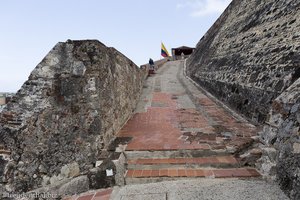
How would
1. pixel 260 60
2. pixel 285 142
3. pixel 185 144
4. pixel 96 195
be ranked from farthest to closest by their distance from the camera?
pixel 260 60, pixel 185 144, pixel 96 195, pixel 285 142

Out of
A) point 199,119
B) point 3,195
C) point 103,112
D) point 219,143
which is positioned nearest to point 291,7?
point 199,119

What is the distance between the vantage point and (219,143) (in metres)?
3.60

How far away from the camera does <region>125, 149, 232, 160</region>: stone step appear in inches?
130

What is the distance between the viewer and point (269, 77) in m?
4.31

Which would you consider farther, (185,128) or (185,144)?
(185,128)

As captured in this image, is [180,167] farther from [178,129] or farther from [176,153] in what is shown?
[178,129]

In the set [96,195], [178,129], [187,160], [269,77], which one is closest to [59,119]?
[96,195]

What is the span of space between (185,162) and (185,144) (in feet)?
1.66

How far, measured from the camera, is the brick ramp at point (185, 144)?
2.92 metres

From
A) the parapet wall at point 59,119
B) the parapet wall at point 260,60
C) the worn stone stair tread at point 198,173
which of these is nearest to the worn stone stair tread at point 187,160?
the worn stone stair tread at point 198,173

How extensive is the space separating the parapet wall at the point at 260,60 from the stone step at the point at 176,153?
1434 millimetres

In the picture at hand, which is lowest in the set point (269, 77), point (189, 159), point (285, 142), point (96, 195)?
point (96, 195)

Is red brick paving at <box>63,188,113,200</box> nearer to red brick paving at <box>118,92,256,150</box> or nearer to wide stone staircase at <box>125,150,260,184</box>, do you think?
wide stone staircase at <box>125,150,260,184</box>

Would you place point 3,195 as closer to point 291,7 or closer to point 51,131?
point 51,131
